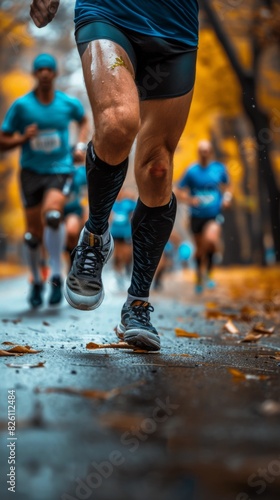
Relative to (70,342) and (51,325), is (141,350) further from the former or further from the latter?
(51,325)

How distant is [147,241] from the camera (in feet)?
12.0

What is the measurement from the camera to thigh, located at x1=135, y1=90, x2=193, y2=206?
3.54 metres

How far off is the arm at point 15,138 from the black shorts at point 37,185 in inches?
12.2

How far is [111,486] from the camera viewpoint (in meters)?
1.43

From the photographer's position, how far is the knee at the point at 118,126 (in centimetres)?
316

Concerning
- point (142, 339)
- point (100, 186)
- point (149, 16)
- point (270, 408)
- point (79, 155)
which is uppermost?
point (79, 155)

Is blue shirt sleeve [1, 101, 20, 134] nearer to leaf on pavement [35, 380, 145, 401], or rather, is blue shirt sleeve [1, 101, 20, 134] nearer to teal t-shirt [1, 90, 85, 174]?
teal t-shirt [1, 90, 85, 174]

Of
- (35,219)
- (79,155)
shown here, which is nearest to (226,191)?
(35,219)

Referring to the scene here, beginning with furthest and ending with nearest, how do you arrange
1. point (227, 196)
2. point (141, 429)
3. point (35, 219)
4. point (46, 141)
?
point (227, 196)
point (35, 219)
point (46, 141)
point (141, 429)

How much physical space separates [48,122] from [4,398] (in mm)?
5720

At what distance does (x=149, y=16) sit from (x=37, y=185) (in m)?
4.08

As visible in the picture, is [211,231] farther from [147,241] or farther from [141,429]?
[141,429]

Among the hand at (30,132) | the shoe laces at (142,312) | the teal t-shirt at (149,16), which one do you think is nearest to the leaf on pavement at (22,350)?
the shoe laces at (142,312)

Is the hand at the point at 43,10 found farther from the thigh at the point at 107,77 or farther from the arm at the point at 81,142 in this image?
the arm at the point at 81,142
